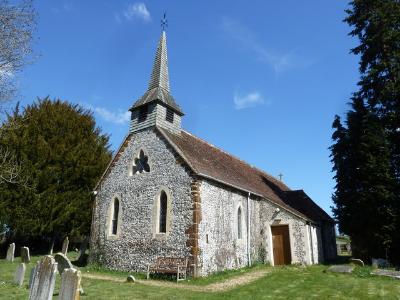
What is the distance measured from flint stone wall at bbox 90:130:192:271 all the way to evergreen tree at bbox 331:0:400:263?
1044 cm

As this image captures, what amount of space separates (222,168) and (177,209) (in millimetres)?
5234

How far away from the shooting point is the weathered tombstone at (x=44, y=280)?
754 cm

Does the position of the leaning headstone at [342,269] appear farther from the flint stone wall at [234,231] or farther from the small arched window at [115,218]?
the small arched window at [115,218]

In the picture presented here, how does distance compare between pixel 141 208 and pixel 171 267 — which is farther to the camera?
pixel 141 208

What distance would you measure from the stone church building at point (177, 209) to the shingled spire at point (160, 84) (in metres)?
0.08

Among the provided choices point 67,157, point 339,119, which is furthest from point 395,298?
point 67,157

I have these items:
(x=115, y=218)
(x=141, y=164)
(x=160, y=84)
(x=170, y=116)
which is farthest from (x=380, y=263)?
(x=160, y=84)

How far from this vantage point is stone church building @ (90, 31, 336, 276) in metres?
16.3

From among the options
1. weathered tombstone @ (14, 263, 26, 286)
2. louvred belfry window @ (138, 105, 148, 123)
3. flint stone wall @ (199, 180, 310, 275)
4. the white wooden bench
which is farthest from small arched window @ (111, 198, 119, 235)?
weathered tombstone @ (14, 263, 26, 286)

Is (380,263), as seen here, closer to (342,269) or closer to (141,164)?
(342,269)

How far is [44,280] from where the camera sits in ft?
25.3

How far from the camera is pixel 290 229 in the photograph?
66.0ft

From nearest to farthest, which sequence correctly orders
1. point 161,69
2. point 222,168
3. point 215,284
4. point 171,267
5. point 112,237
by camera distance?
point 215,284 < point 171,267 < point 112,237 < point 222,168 < point 161,69

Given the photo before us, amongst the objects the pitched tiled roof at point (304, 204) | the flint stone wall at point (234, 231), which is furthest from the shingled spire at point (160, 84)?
the pitched tiled roof at point (304, 204)
